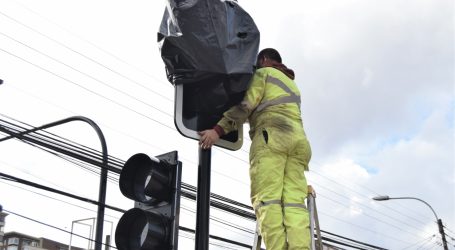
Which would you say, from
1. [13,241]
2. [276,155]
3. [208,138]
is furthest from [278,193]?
[13,241]

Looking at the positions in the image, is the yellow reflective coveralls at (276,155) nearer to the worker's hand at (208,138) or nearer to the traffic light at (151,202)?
the worker's hand at (208,138)

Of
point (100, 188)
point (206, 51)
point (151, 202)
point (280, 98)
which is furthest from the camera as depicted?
point (100, 188)

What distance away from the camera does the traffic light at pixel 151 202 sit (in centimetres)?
339

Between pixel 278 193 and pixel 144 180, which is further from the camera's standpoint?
pixel 278 193

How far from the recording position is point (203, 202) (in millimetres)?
3588

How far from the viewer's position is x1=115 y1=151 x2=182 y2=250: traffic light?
339cm

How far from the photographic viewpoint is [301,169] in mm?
4410

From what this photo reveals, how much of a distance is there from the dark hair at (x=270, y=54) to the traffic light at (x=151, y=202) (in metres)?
1.72

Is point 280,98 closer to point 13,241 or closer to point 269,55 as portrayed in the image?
point 269,55

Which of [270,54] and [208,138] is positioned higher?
[270,54]

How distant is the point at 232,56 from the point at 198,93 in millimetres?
384

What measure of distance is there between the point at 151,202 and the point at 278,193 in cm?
102

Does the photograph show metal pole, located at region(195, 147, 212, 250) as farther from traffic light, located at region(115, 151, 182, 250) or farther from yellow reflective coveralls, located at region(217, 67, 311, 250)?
yellow reflective coveralls, located at region(217, 67, 311, 250)

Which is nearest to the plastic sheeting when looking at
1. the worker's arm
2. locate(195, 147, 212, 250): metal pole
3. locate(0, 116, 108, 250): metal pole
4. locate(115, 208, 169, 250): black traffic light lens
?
the worker's arm
